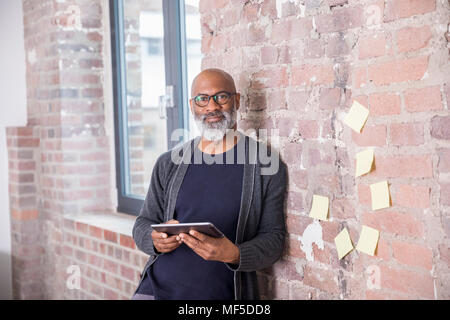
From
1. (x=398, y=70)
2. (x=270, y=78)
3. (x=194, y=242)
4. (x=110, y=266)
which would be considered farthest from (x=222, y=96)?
(x=110, y=266)

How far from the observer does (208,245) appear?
77.3 inches

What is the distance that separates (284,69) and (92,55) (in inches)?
80.7

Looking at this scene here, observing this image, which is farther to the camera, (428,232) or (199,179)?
(199,179)

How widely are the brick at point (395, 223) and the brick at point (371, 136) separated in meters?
0.23

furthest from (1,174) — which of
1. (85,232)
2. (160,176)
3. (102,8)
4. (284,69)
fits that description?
(284,69)

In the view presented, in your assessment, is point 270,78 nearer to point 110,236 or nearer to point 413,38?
point 413,38

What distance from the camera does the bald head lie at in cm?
218

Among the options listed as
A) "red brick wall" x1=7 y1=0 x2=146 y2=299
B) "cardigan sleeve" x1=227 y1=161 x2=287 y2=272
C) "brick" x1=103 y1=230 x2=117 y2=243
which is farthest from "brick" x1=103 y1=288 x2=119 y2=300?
"cardigan sleeve" x1=227 y1=161 x2=287 y2=272

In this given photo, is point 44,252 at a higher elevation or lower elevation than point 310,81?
lower

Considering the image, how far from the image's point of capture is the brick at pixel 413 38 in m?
1.64

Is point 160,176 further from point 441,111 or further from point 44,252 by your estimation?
point 44,252

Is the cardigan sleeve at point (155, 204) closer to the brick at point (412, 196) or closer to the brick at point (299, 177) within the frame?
the brick at point (299, 177)

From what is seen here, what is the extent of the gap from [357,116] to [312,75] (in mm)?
267

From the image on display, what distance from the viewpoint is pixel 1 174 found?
4.20 meters
